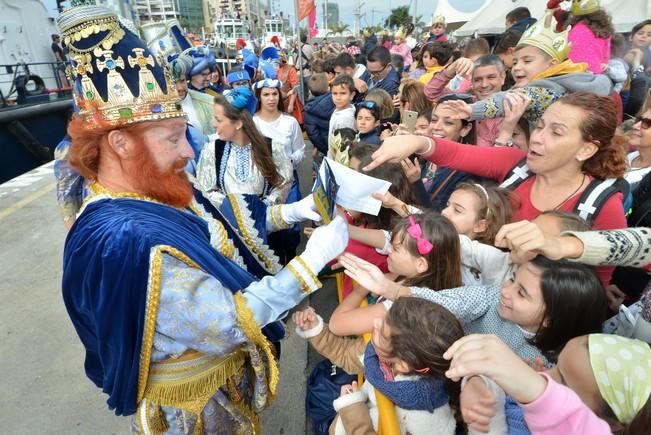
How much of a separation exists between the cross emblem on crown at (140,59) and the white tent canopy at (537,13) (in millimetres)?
6885

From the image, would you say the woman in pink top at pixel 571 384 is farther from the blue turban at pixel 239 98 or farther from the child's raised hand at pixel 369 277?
the blue turban at pixel 239 98

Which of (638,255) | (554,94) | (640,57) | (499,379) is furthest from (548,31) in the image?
(640,57)

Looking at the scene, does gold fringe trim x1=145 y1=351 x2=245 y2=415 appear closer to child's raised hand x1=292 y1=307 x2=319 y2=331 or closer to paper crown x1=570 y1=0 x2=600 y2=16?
child's raised hand x1=292 y1=307 x2=319 y2=331

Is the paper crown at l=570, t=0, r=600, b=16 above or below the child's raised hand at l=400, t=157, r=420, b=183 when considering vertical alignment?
above

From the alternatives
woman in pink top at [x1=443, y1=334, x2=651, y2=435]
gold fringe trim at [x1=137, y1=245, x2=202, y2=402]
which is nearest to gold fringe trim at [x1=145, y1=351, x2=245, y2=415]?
gold fringe trim at [x1=137, y1=245, x2=202, y2=402]

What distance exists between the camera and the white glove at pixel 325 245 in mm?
1400

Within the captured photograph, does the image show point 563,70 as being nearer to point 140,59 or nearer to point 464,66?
point 464,66

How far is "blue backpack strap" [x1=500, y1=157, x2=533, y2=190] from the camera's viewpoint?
198cm

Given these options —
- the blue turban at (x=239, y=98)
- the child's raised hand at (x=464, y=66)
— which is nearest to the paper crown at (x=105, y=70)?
the blue turban at (x=239, y=98)

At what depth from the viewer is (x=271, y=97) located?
4301mm

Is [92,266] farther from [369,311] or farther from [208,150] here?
[208,150]

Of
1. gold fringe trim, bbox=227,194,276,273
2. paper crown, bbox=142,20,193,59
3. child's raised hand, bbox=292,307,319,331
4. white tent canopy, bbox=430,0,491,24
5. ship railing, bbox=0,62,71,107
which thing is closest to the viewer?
child's raised hand, bbox=292,307,319,331

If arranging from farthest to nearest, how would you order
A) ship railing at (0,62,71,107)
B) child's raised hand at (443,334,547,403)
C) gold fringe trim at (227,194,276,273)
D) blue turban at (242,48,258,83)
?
ship railing at (0,62,71,107), blue turban at (242,48,258,83), gold fringe trim at (227,194,276,273), child's raised hand at (443,334,547,403)

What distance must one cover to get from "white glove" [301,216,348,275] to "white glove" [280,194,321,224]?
1.73ft
